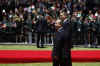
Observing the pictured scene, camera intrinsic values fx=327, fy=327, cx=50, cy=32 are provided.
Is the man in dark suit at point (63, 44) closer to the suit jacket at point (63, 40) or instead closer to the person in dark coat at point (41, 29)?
the suit jacket at point (63, 40)

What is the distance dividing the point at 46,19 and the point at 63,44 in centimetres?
928

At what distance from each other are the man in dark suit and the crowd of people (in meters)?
8.82

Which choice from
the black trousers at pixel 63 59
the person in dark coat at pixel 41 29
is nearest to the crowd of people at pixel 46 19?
the person in dark coat at pixel 41 29

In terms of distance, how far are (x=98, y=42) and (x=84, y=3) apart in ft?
10.4

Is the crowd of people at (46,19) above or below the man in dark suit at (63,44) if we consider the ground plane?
above

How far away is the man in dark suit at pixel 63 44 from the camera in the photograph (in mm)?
7402

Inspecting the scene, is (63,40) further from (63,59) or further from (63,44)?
(63,59)

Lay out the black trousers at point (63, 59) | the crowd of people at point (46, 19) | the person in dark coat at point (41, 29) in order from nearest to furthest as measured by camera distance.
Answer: the black trousers at point (63, 59), the person in dark coat at point (41, 29), the crowd of people at point (46, 19)

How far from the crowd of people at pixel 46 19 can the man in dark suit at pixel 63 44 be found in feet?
28.9

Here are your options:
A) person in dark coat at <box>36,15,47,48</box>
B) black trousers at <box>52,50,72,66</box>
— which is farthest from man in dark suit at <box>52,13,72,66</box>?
person in dark coat at <box>36,15,47,48</box>

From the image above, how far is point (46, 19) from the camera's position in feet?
54.9

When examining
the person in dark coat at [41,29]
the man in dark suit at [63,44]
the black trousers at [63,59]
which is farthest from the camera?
the person in dark coat at [41,29]

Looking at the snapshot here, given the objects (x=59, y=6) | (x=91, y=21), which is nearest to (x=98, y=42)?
(x=91, y=21)

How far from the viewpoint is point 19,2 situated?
20.2 meters
